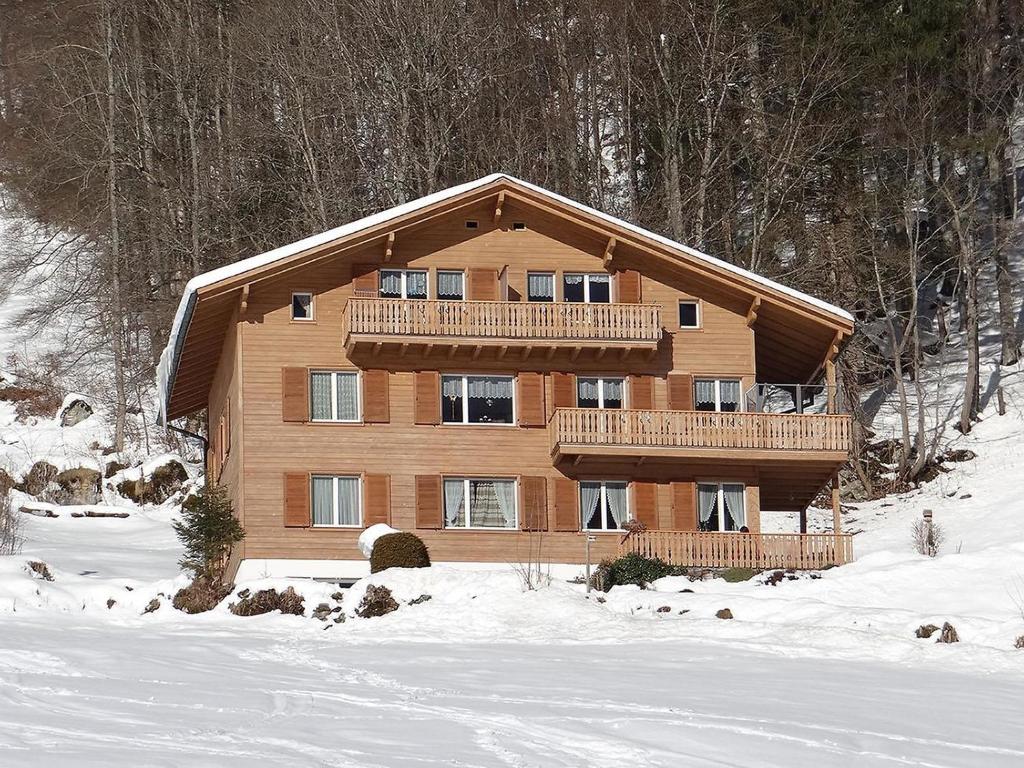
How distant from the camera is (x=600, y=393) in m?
39.3

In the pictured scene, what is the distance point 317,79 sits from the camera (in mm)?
56406

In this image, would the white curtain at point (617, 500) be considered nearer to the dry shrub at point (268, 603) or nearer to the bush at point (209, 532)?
the bush at point (209, 532)

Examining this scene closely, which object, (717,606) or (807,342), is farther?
(807,342)

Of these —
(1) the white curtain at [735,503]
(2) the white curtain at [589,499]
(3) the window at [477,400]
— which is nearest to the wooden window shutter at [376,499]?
(3) the window at [477,400]

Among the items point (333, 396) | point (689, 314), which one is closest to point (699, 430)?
point (689, 314)

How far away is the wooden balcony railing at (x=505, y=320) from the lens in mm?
37188

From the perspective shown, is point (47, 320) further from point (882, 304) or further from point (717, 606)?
point (717, 606)

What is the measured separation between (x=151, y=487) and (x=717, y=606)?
26.5 m

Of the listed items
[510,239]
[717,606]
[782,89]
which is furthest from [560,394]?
[782,89]

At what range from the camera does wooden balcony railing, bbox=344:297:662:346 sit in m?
37.2

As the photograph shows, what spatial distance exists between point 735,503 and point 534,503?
4.67m

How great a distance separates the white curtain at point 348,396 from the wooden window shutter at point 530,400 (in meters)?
3.63

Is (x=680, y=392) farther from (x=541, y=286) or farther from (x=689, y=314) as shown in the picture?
(x=541, y=286)

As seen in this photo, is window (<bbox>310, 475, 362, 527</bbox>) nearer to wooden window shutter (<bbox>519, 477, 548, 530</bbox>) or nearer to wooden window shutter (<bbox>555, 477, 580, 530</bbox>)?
wooden window shutter (<bbox>519, 477, 548, 530</bbox>)
